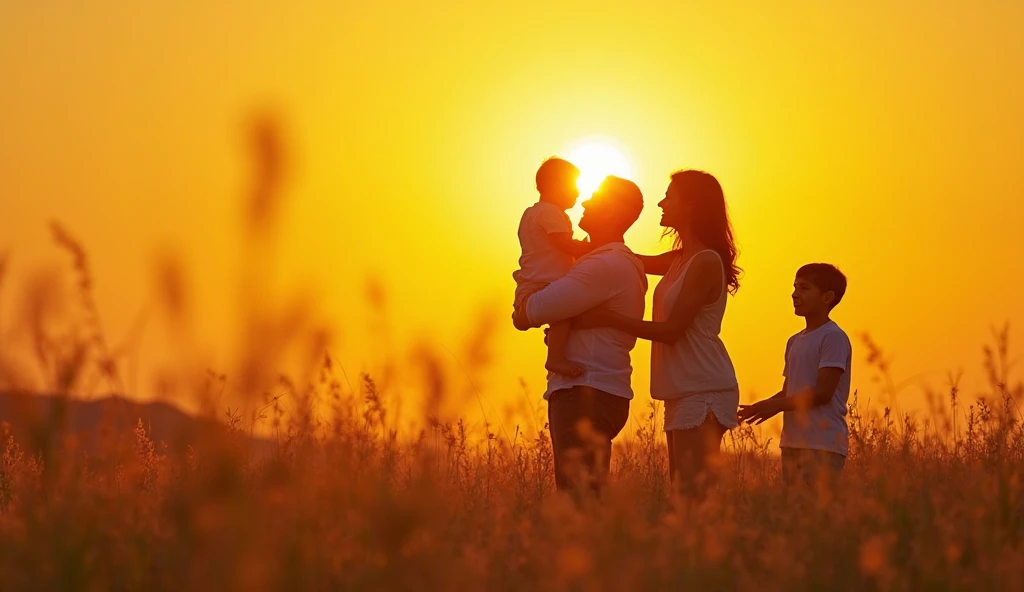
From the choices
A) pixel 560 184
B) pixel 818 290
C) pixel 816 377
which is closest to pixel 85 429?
pixel 816 377

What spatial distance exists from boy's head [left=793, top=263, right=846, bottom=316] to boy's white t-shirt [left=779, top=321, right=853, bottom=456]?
0.37ft

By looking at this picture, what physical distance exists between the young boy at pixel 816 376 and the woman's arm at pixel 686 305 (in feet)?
2.11

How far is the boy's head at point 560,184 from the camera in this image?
697 cm

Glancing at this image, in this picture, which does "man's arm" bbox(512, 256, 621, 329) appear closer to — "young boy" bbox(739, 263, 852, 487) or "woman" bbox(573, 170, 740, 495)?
"woman" bbox(573, 170, 740, 495)

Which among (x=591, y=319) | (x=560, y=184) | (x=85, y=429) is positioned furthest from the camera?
(x=560, y=184)

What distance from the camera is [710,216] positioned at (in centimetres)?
541

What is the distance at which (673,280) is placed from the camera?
5438 millimetres

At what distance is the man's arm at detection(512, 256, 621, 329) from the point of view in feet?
17.4

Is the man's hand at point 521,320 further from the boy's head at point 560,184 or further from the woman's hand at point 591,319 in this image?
the boy's head at point 560,184

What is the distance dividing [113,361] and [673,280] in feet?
9.89

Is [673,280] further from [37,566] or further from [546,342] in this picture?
[37,566]

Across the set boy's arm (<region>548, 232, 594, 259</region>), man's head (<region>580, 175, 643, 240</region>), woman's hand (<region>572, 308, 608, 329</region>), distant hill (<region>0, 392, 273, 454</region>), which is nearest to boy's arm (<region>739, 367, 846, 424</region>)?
woman's hand (<region>572, 308, 608, 329</region>)

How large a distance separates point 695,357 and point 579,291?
25.5 inches

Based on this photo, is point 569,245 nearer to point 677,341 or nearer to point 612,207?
point 612,207
